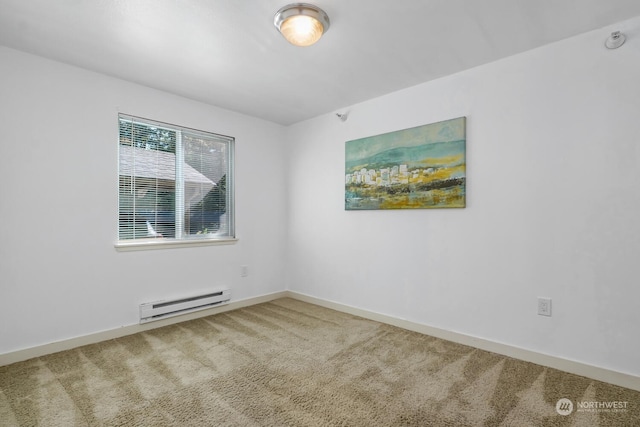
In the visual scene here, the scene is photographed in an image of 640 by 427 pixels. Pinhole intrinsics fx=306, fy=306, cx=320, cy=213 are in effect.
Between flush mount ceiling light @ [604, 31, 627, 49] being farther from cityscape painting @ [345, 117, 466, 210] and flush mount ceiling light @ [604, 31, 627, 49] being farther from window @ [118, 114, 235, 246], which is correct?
window @ [118, 114, 235, 246]

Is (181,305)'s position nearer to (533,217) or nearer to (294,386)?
(294,386)

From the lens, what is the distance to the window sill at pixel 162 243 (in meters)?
2.91

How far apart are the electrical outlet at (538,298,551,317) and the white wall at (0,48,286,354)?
128 inches

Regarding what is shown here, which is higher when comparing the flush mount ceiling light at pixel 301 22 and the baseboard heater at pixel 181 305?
the flush mount ceiling light at pixel 301 22

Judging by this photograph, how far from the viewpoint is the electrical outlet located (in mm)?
2289

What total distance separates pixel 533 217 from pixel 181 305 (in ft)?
11.0

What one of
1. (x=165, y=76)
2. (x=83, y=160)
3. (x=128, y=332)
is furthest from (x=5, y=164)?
(x=128, y=332)

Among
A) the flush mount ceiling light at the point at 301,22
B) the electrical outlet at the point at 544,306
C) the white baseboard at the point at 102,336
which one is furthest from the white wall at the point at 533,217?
the white baseboard at the point at 102,336

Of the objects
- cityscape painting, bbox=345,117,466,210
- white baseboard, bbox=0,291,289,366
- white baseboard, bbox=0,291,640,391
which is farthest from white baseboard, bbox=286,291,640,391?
white baseboard, bbox=0,291,289,366

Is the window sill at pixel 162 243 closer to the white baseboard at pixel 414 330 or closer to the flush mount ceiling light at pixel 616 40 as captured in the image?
the white baseboard at pixel 414 330

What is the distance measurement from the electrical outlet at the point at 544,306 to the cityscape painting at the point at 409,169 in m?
0.93

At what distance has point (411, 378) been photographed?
83.5 inches

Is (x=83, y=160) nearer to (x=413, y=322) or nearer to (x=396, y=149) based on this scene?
→ (x=396, y=149)

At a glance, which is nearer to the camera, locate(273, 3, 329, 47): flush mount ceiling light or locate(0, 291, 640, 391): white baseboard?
locate(273, 3, 329, 47): flush mount ceiling light
